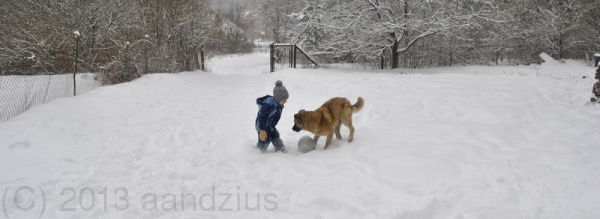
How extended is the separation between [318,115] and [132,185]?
2.53 metres

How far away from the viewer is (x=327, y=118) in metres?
4.73

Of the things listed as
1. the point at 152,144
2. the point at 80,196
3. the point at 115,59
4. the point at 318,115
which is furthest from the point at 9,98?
the point at 318,115

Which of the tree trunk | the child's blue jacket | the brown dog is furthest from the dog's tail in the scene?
the tree trunk

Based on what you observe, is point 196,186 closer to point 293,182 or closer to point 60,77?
Answer: point 293,182

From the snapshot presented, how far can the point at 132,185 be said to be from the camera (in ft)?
12.3

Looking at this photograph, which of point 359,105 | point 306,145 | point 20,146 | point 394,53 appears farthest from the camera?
point 394,53

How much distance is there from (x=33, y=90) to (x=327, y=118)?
8347 millimetres

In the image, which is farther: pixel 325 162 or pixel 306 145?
pixel 306 145

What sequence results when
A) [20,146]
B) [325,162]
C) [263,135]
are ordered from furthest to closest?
[263,135], [20,146], [325,162]

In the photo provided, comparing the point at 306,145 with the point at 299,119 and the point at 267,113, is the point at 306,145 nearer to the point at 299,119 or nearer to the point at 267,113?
the point at 299,119

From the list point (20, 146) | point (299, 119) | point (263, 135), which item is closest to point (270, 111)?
point (263, 135)

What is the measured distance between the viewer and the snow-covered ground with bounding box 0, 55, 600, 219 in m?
3.09

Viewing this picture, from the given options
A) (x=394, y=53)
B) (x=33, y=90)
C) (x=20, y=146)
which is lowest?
(x=20, y=146)

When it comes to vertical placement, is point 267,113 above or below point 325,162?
above
